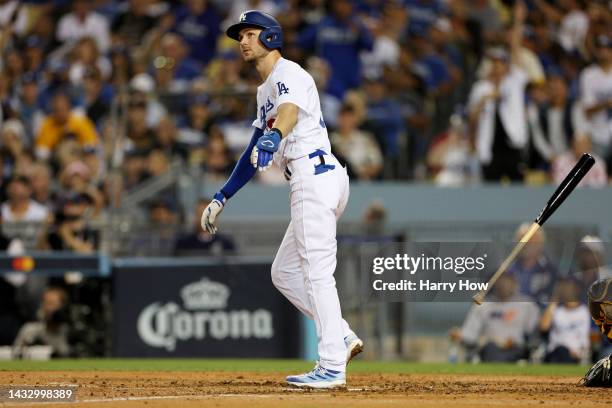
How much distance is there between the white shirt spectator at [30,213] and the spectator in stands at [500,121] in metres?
5.34

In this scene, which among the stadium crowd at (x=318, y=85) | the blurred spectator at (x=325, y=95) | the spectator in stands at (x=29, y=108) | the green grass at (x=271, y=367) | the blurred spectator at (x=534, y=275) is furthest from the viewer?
the spectator in stands at (x=29, y=108)

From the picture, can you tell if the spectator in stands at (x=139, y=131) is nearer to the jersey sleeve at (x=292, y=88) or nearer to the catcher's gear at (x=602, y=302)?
the jersey sleeve at (x=292, y=88)

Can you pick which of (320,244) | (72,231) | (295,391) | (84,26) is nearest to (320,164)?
(320,244)

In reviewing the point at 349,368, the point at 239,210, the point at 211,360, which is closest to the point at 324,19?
the point at 239,210

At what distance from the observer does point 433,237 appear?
13.0m

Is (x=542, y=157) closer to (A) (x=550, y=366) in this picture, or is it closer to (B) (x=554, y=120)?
(B) (x=554, y=120)

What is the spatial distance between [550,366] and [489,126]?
14.3 feet

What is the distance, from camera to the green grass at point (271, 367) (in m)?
9.83

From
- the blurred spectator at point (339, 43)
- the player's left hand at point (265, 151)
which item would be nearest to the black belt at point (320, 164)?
the player's left hand at point (265, 151)

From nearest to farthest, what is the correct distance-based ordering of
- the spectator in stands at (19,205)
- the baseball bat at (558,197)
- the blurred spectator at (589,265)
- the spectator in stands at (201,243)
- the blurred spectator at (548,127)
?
the baseball bat at (558,197)
the blurred spectator at (589,265)
the spectator in stands at (201,243)
the spectator in stands at (19,205)
the blurred spectator at (548,127)

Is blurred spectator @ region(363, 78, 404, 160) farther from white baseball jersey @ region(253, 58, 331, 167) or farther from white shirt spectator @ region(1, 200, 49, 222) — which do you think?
white baseball jersey @ region(253, 58, 331, 167)

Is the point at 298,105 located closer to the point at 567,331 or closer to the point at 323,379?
the point at 323,379

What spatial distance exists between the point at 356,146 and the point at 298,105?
7550 millimetres

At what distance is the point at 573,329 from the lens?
1183 centimetres
